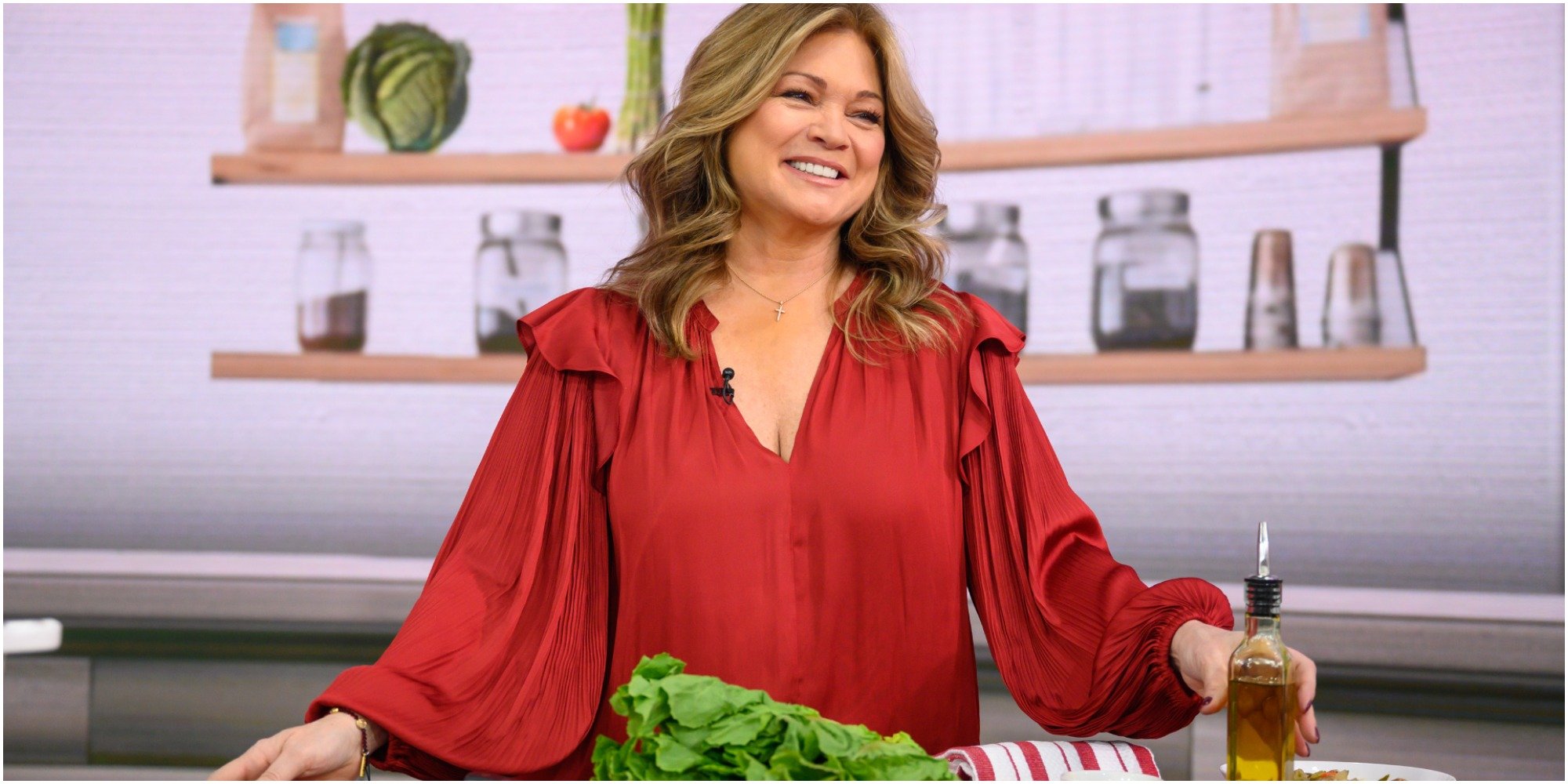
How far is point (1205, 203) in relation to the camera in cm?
258

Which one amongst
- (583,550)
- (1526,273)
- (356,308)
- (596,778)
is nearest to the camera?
(596,778)

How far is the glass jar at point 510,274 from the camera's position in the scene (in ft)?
9.09

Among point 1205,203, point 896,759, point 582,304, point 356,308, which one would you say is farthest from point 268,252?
point 896,759

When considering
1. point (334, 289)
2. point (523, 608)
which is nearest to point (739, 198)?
point (523, 608)

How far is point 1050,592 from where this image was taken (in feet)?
5.07

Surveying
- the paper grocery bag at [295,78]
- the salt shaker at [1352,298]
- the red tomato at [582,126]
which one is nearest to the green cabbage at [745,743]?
the salt shaker at [1352,298]

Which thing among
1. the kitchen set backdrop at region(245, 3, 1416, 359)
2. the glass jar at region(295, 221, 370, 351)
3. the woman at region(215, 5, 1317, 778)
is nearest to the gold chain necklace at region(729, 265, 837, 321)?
the woman at region(215, 5, 1317, 778)

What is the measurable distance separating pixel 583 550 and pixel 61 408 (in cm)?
182

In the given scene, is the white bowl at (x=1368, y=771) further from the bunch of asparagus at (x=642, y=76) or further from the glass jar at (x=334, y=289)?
the glass jar at (x=334, y=289)

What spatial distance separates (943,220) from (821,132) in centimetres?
102

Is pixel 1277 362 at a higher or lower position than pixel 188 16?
lower

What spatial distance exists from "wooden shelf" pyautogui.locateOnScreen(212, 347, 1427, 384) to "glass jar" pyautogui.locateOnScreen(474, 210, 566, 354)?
61 millimetres

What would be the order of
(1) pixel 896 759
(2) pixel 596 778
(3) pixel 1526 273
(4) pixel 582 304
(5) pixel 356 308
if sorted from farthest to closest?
(5) pixel 356 308
(3) pixel 1526 273
(4) pixel 582 304
(2) pixel 596 778
(1) pixel 896 759

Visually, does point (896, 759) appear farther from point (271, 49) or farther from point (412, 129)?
point (271, 49)
